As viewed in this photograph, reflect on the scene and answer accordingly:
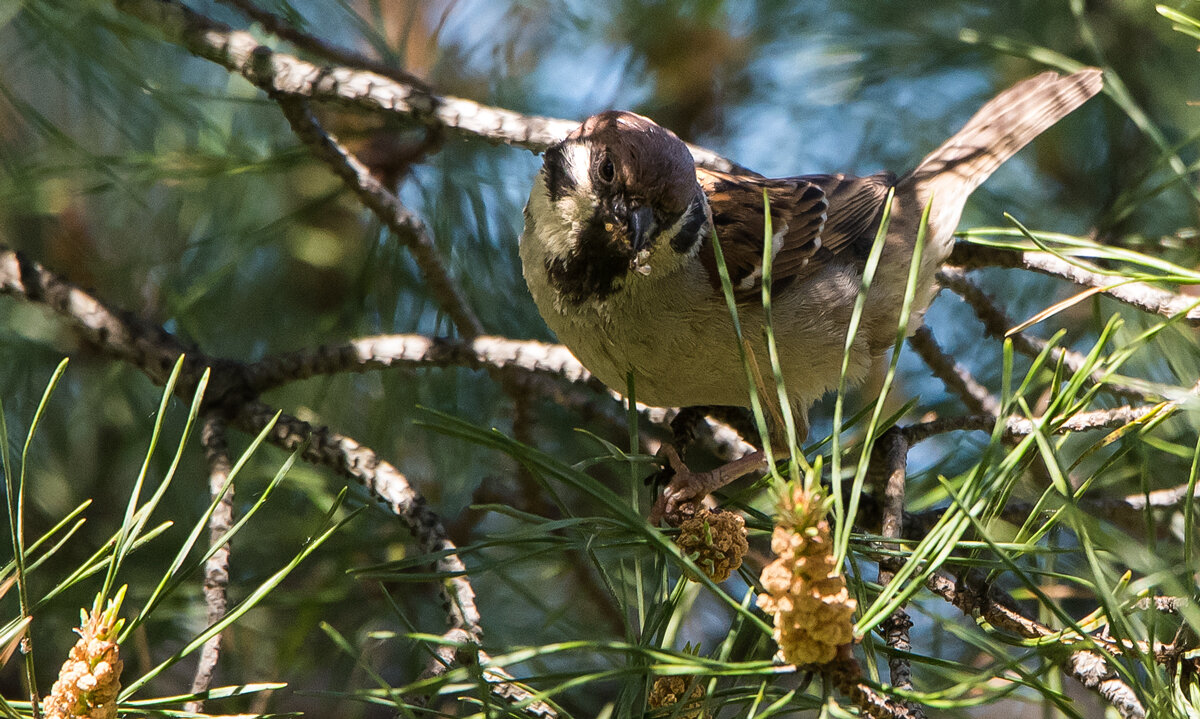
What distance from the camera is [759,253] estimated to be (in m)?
2.68

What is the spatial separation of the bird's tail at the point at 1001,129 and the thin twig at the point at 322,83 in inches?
60.7

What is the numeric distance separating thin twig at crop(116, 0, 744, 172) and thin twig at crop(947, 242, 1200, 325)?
120cm

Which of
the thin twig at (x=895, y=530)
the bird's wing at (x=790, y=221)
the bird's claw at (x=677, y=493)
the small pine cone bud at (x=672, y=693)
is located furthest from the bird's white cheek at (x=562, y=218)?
the small pine cone bud at (x=672, y=693)

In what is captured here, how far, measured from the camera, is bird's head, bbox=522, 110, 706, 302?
2.22 m

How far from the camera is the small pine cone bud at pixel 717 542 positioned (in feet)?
4.47

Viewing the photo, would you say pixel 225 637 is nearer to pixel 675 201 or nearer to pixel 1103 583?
pixel 675 201

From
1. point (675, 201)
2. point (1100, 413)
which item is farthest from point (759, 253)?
point (1100, 413)

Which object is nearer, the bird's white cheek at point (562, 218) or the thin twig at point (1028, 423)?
the thin twig at point (1028, 423)

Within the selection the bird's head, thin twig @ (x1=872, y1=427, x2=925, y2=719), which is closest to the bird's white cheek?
the bird's head

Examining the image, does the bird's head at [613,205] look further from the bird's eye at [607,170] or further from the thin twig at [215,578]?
the thin twig at [215,578]

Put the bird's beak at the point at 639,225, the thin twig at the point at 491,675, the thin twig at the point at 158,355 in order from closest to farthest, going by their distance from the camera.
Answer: the thin twig at the point at 491,675
the thin twig at the point at 158,355
the bird's beak at the point at 639,225

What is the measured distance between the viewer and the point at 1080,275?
220 cm

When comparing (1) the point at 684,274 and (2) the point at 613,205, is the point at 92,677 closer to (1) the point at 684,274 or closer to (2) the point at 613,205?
(2) the point at 613,205

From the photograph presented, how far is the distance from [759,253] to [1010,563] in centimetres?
168
